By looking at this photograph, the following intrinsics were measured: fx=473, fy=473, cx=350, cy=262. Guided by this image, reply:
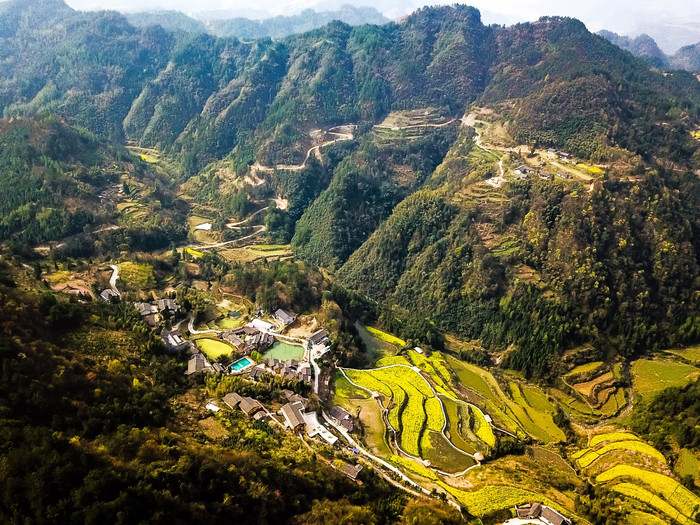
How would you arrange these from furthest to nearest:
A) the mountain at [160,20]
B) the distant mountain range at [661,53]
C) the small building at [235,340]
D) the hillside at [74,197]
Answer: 1. the mountain at [160,20]
2. the distant mountain range at [661,53]
3. the hillside at [74,197]
4. the small building at [235,340]

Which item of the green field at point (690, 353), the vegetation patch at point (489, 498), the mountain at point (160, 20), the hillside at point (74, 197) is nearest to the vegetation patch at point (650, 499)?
the vegetation patch at point (489, 498)

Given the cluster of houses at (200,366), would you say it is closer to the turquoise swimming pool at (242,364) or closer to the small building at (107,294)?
the turquoise swimming pool at (242,364)

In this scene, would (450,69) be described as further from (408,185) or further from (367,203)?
(367,203)

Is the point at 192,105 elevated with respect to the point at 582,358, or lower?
elevated

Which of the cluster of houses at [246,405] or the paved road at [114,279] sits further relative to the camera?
the paved road at [114,279]

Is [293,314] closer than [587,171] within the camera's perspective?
Yes

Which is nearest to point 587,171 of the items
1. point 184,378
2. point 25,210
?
point 184,378

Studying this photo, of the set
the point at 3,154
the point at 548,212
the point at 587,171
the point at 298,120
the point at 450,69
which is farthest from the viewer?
the point at 450,69
